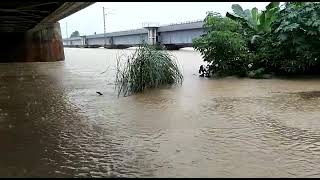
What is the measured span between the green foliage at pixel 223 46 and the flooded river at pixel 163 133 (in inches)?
123

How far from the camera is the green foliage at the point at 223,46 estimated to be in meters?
14.2

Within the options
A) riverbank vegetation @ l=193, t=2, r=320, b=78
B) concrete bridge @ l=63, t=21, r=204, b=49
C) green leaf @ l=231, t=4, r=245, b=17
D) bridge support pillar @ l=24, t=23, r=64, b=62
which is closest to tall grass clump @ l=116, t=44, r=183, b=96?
riverbank vegetation @ l=193, t=2, r=320, b=78

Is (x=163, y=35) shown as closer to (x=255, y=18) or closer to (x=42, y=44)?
Answer: (x=42, y=44)

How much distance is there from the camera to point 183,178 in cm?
438

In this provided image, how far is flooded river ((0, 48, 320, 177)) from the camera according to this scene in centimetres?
479

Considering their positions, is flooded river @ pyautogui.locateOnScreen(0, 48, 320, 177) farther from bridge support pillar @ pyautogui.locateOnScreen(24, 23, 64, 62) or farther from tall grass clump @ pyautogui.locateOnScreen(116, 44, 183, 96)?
bridge support pillar @ pyautogui.locateOnScreen(24, 23, 64, 62)

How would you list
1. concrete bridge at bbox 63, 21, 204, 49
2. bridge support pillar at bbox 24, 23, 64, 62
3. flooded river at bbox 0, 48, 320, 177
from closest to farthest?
flooded river at bbox 0, 48, 320, 177, bridge support pillar at bbox 24, 23, 64, 62, concrete bridge at bbox 63, 21, 204, 49

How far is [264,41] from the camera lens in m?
14.8

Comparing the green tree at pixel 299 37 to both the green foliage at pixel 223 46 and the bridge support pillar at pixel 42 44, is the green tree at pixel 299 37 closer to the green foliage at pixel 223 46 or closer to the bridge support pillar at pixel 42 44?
the green foliage at pixel 223 46

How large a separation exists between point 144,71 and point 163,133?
5090 mm

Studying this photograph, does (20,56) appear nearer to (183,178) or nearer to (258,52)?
(258,52)

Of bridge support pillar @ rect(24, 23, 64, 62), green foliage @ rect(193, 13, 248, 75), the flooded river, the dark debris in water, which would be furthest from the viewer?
bridge support pillar @ rect(24, 23, 64, 62)

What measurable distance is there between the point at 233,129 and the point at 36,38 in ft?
67.9

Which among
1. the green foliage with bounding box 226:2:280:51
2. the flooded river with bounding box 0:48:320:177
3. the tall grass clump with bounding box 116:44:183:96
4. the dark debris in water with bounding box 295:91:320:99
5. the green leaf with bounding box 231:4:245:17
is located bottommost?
the dark debris in water with bounding box 295:91:320:99
